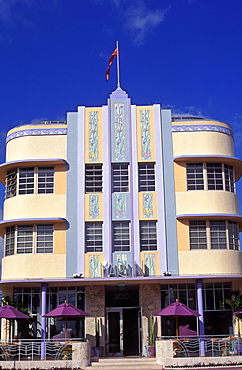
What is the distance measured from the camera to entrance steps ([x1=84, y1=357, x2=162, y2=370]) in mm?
23181

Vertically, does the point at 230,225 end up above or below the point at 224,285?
above

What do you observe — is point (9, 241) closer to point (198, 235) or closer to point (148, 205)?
point (148, 205)

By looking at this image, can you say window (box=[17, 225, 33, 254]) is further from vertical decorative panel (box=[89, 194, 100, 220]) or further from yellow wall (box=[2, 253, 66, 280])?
vertical decorative panel (box=[89, 194, 100, 220])

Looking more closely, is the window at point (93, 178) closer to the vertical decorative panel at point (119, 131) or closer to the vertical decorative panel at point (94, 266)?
the vertical decorative panel at point (119, 131)

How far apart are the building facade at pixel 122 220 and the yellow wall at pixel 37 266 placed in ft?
0.16

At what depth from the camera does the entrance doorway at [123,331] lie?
→ 86.6 ft

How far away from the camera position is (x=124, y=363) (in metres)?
24.1

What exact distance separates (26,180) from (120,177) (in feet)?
16.2

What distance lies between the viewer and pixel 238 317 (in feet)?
86.9

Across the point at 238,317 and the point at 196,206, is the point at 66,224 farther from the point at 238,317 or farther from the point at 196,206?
the point at 238,317

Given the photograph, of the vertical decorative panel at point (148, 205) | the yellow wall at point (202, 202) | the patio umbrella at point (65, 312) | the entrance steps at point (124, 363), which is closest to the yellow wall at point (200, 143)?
the yellow wall at point (202, 202)

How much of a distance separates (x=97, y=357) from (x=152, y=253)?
5.71m

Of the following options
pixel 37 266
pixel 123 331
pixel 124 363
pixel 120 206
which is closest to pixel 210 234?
pixel 120 206

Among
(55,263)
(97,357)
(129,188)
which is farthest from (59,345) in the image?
(129,188)
